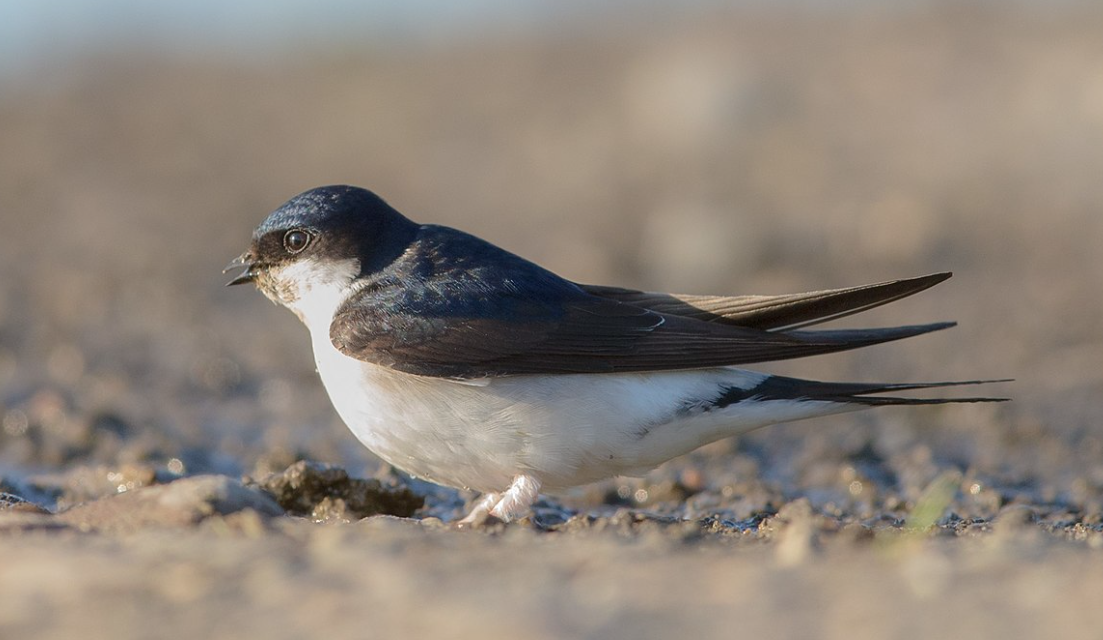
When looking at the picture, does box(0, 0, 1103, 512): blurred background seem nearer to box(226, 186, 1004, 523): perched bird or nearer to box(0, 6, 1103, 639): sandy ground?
box(0, 6, 1103, 639): sandy ground

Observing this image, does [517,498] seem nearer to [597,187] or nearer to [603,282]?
[603,282]

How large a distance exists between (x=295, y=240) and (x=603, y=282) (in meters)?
4.51

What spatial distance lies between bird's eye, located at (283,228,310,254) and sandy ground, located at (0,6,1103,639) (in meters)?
0.67

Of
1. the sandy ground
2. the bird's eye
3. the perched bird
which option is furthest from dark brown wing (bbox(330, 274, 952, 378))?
the sandy ground

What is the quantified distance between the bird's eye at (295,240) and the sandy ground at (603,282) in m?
0.67

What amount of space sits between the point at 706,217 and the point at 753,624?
709 cm

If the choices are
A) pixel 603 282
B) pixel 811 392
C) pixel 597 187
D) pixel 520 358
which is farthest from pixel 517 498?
pixel 597 187

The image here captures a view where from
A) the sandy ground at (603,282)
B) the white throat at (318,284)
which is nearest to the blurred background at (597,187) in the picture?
the sandy ground at (603,282)

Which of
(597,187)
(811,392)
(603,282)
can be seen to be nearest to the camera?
(811,392)

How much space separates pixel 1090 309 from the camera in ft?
26.8

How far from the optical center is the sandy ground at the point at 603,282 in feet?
8.65

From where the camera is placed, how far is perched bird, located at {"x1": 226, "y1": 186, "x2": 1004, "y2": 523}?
4043mm

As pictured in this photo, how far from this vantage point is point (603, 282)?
29.0ft

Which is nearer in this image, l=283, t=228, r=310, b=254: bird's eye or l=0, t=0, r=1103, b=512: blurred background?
l=283, t=228, r=310, b=254: bird's eye
